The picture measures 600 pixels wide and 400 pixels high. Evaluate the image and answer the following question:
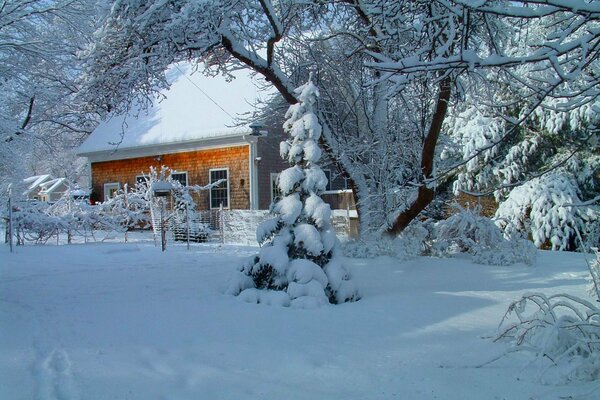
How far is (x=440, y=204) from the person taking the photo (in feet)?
57.6

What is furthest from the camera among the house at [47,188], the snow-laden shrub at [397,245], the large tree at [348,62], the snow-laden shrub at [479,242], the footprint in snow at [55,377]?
the house at [47,188]

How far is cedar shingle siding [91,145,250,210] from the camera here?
1869 centimetres

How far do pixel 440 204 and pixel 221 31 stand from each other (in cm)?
1070

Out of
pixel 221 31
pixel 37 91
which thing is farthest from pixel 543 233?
pixel 37 91

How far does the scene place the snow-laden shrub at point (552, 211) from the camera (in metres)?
14.2

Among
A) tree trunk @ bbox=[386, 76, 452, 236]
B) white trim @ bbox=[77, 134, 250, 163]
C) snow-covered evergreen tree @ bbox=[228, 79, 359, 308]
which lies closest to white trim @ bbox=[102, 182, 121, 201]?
white trim @ bbox=[77, 134, 250, 163]

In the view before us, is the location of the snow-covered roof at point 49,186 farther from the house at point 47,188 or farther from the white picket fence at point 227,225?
the white picket fence at point 227,225

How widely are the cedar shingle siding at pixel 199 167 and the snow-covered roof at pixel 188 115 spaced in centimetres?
69

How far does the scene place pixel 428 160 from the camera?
1020cm

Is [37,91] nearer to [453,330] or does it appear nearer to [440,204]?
[453,330]

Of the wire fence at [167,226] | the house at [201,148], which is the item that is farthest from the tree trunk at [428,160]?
the house at [201,148]

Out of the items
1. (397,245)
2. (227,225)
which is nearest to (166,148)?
(227,225)

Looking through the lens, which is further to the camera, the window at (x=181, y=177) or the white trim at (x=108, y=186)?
the white trim at (x=108, y=186)

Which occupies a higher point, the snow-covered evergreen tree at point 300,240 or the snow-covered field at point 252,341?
the snow-covered evergreen tree at point 300,240
